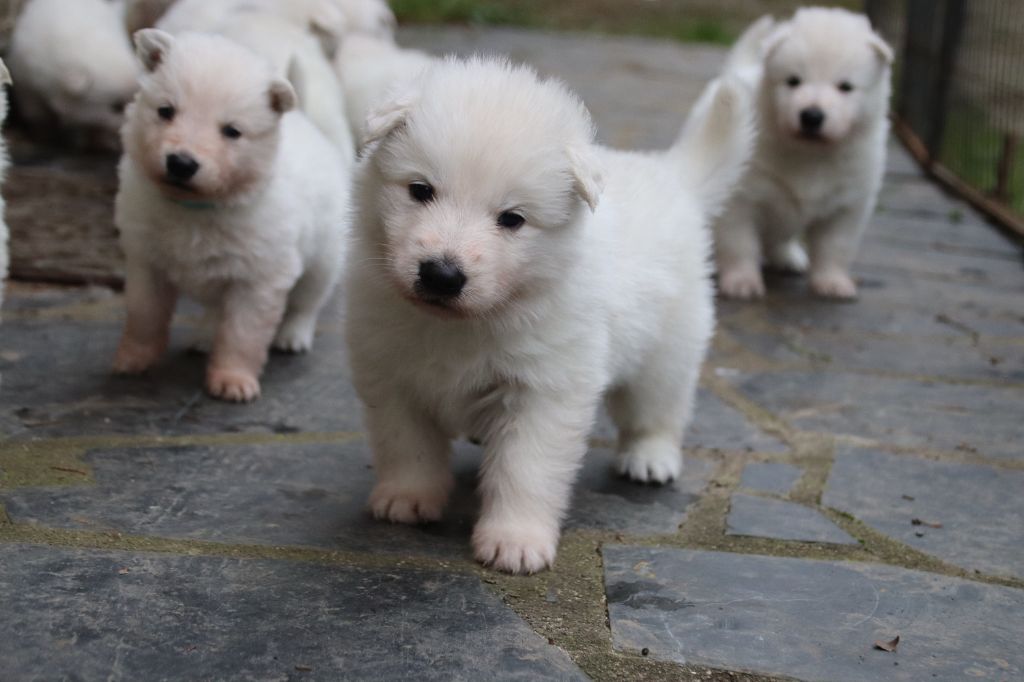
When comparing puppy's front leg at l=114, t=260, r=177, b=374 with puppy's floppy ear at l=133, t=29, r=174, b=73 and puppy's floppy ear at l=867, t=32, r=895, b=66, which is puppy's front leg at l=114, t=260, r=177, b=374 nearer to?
puppy's floppy ear at l=133, t=29, r=174, b=73

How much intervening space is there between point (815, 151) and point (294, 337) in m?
2.77

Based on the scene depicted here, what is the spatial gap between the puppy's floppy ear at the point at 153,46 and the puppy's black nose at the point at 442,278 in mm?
1696

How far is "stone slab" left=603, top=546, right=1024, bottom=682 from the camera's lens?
7.74 feet

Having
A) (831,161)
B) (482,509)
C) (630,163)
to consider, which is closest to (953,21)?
(831,161)

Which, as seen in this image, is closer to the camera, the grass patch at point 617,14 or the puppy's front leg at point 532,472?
the puppy's front leg at point 532,472

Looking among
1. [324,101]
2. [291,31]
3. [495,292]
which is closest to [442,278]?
[495,292]

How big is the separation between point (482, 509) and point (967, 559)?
1132mm

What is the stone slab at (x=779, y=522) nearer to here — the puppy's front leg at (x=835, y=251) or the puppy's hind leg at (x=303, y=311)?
the puppy's hind leg at (x=303, y=311)

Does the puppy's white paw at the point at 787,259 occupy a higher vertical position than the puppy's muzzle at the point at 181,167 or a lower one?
lower

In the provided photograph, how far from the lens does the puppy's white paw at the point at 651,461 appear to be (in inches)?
132

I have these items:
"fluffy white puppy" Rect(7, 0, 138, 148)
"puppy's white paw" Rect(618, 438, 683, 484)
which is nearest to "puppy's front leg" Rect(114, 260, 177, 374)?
"puppy's white paw" Rect(618, 438, 683, 484)

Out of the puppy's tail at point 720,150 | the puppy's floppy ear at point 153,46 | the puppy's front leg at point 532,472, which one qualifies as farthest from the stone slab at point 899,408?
the puppy's floppy ear at point 153,46

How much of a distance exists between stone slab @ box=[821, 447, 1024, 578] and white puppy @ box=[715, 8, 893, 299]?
7.46 ft

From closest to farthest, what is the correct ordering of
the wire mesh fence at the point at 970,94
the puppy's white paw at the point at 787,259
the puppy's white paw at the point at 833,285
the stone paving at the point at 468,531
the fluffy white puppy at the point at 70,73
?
the stone paving at the point at 468,531 < the puppy's white paw at the point at 833,285 < the puppy's white paw at the point at 787,259 < the fluffy white puppy at the point at 70,73 < the wire mesh fence at the point at 970,94
